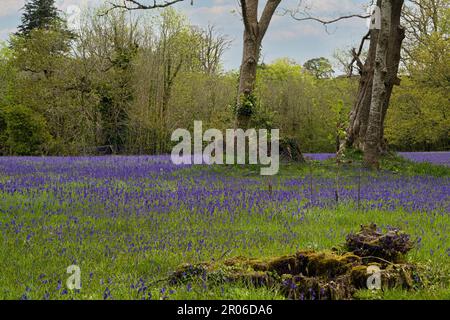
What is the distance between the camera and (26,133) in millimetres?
27375

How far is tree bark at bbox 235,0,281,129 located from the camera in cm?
1708

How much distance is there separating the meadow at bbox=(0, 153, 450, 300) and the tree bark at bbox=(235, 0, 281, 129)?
4.12 meters

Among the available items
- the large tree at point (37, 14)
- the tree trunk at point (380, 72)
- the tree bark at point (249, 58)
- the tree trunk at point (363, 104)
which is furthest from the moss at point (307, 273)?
the large tree at point (37, 14)

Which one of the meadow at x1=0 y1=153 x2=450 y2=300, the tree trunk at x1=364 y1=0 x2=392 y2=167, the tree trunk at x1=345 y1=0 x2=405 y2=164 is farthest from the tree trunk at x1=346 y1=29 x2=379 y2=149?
the meadow at x1=0 y1=153 x2=450 y2=300

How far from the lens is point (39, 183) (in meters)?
11.0

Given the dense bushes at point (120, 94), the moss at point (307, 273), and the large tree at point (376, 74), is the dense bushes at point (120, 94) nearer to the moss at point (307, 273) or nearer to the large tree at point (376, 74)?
the large tree at point (376, 74)

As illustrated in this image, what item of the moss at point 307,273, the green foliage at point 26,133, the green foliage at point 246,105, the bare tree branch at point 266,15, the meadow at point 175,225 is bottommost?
the meadow at point 175,225

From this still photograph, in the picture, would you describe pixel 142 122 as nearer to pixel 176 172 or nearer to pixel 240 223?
pixel 176 172

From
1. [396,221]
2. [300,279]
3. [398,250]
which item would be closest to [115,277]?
[300,279]

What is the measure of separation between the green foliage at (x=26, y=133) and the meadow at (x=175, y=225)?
14.6 meters

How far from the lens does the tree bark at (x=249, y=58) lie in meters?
17.1

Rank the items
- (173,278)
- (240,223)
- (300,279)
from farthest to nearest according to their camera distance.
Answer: (240,223), (173,278), (300,279)

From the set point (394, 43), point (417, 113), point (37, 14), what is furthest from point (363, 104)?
point (37, 14)

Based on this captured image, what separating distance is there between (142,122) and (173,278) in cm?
2624
